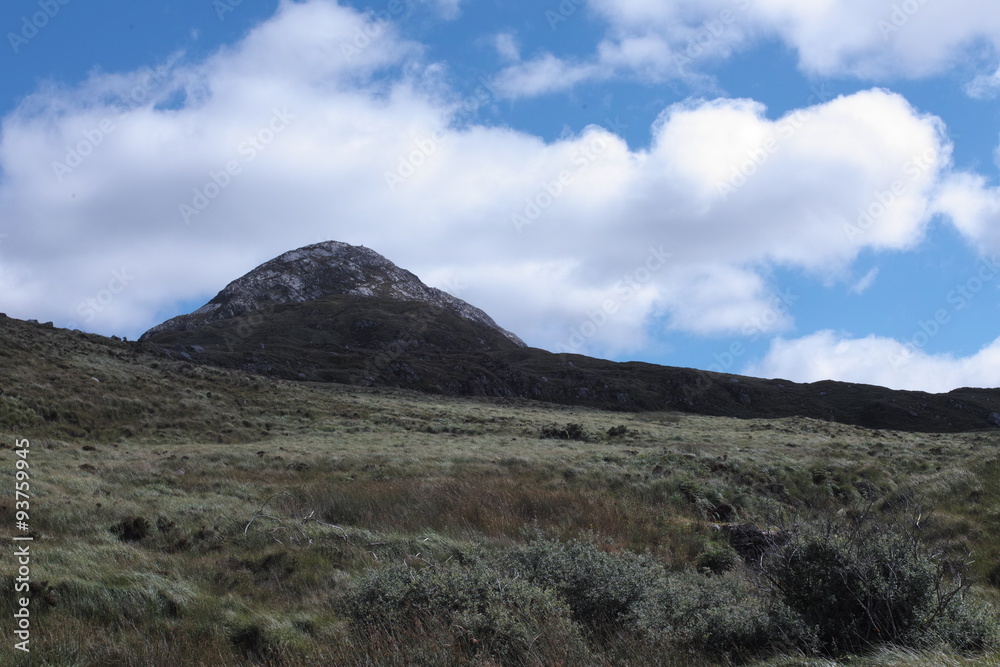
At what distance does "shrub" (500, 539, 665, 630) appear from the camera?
6.07 m

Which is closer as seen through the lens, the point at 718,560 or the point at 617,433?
the point at 718,560

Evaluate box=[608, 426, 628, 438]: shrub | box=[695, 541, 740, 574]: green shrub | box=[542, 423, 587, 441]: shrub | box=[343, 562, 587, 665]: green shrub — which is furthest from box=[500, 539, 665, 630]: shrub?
box=[608, 426, 628, 438]: shrub

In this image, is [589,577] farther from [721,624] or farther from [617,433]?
[617,433]

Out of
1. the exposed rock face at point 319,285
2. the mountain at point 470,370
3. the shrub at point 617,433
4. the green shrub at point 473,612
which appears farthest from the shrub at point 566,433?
the exposed rock face at point 319,285

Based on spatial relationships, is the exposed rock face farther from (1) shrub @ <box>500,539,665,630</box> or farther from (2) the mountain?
(1) shrub @ <box>500,539,665,630</box>

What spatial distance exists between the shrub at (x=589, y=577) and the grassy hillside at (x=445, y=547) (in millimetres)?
26

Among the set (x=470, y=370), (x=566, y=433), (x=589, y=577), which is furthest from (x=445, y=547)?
(x=470, y=370)

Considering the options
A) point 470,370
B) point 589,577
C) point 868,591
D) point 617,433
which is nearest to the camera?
point 868,591

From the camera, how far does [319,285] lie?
6324 inches

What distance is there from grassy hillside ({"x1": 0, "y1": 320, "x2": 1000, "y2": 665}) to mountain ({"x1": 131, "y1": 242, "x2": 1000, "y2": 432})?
168 feet

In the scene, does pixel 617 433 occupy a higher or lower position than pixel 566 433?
higher

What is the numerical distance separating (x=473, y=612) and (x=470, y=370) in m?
83.6

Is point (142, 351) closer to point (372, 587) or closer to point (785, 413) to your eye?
point (372, 587)

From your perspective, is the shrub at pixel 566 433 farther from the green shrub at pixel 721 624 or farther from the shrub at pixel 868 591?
the shrub at pixel 868 591
